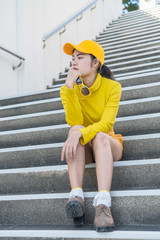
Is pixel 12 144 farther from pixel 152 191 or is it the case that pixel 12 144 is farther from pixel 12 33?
pixel 12 33

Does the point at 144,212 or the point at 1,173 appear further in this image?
the point at 1,173

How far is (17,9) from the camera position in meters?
4.32

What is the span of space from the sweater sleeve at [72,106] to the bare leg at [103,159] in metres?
0.28

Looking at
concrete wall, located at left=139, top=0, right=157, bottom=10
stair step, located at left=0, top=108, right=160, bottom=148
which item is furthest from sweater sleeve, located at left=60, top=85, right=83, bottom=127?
concrete wall, located at left=139, top=0, right=157, bottom=10

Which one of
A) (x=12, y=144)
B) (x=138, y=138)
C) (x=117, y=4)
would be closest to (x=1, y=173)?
(x=12, y=144)

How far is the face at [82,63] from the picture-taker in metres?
1.90

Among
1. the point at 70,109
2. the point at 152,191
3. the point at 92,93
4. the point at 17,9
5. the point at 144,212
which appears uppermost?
the point at 17,9

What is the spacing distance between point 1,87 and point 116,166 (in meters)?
2.60

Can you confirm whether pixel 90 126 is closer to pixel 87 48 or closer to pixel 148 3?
pixel 87 48

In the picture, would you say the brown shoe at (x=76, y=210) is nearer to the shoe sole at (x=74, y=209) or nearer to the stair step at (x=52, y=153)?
the shoe sole at (x=74, y=209)

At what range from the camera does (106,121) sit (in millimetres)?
1778

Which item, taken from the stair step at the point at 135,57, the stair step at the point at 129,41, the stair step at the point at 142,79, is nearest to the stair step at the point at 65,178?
the stair step at the point at 142,79

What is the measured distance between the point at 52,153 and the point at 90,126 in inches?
23.2

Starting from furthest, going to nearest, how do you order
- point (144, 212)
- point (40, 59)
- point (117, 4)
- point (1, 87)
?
point (117, 4) → point (40, 59) → point (1, 87) → point (144, 212)
